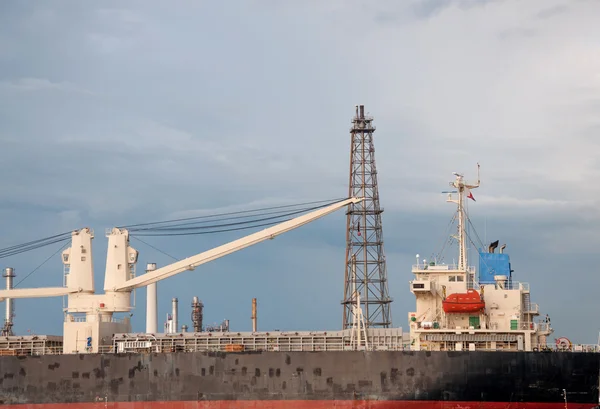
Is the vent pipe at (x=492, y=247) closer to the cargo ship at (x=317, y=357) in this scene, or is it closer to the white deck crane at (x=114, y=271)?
the cargo ship at (x=317, y=357)

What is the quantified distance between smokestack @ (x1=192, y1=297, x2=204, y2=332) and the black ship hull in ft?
95.4

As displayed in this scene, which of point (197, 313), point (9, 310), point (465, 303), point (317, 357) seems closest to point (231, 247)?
point (317, 357)

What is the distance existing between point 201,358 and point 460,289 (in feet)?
42.5

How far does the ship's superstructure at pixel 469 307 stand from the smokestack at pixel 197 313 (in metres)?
33.8

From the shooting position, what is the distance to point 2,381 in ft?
157

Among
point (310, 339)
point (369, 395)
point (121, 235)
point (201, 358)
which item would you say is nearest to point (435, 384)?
point (369, 395)

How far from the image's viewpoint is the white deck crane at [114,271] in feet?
164

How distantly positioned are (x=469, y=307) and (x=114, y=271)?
19015mm

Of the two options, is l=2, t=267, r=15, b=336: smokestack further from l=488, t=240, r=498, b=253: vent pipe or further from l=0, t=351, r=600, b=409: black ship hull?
l=488, t=240, r=498, b=253: vent pipe

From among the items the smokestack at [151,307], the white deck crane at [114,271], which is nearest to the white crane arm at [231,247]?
the white deck crane at [114,271]

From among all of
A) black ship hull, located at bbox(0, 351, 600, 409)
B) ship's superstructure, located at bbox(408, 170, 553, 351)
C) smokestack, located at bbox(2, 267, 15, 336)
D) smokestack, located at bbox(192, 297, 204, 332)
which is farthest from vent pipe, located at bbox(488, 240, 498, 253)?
→ smokestack, located at bbox(2, 267, 15, 336)

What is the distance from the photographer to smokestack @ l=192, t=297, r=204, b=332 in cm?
7631

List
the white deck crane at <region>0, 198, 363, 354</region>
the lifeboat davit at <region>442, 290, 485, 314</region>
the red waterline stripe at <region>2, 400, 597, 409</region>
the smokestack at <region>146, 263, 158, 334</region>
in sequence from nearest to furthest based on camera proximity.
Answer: the red waterline stripe at <region>2, 400, 597, 409</region>, the lifeboat davit at <region>442, 290, 485, 314</region>, the white deck crane at <region>0, 198, 363, 354</region>, the smokestack at <region>146, 263, 158, 334</region>

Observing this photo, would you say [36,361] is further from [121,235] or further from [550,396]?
[550,396]
